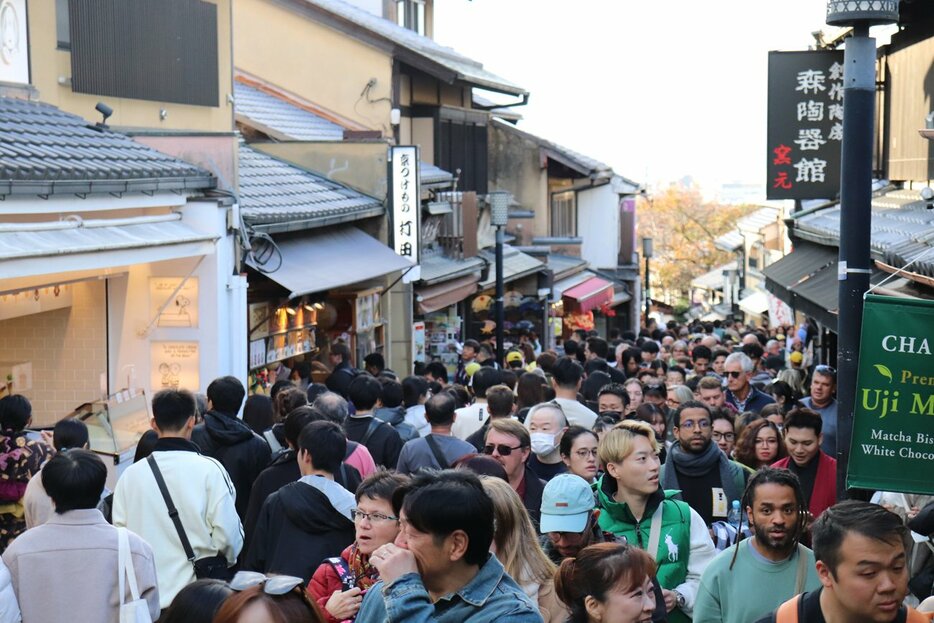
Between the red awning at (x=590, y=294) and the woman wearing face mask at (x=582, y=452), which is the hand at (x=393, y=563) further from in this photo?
the red awning at (x=590, y=294)

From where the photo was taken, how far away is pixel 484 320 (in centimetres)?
3064

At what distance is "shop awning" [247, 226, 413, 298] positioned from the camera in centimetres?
1561

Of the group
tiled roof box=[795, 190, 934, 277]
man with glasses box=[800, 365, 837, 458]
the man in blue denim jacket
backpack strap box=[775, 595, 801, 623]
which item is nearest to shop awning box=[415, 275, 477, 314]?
tiled roof box=[795, 190, 934, 277]

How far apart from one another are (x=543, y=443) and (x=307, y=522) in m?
2.44

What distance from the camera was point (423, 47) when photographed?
28969 mm

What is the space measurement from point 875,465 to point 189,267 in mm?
9288

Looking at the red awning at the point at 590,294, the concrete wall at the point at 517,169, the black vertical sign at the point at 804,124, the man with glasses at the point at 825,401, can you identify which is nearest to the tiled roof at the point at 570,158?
the concrete wall at the point at 517,169

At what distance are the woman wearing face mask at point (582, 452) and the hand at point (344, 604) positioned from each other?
2.49m

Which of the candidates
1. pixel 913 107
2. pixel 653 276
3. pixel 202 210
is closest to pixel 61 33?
pixel 202 210

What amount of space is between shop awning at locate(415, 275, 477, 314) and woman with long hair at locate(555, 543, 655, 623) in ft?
63.2

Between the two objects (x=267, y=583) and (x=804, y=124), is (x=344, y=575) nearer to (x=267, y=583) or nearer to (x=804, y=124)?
(x=267, y=583)

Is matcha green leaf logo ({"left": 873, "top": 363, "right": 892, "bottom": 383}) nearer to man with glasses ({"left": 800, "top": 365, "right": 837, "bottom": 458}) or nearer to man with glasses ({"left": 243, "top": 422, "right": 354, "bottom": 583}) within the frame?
man with glasses ({"left": 243, "top": 422, "right": 354, "bottom": 583})

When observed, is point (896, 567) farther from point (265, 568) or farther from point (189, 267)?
point (189, 267)

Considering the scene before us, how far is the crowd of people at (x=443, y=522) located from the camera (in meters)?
4.23
